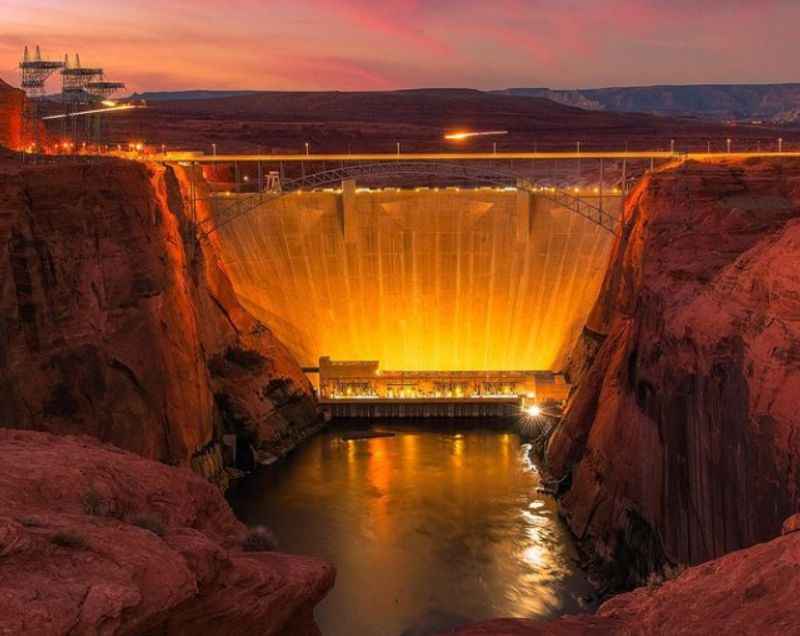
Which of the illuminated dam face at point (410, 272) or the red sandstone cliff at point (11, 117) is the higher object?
the red sandstone cliff at point (11, 117)

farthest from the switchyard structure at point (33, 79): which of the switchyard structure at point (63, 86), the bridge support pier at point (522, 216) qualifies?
the bridge support pier at point (522, 216)

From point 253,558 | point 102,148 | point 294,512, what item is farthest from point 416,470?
point 253,558

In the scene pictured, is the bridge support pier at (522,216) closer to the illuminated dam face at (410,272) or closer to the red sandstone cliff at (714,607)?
the illuminated dam face at (410,272)

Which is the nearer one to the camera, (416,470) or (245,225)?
(416,470)

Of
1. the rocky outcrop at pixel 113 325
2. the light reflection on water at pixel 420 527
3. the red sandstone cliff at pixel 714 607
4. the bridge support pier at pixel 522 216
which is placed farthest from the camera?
the bridge support pier at pixel 522 216

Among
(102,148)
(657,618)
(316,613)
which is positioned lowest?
(316,613)

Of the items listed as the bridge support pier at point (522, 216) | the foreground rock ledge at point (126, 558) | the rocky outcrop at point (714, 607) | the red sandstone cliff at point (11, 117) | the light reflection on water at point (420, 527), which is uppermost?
the red sandstone cliff at point (11, 117)

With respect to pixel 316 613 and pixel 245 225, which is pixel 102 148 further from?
pixel 316 613
